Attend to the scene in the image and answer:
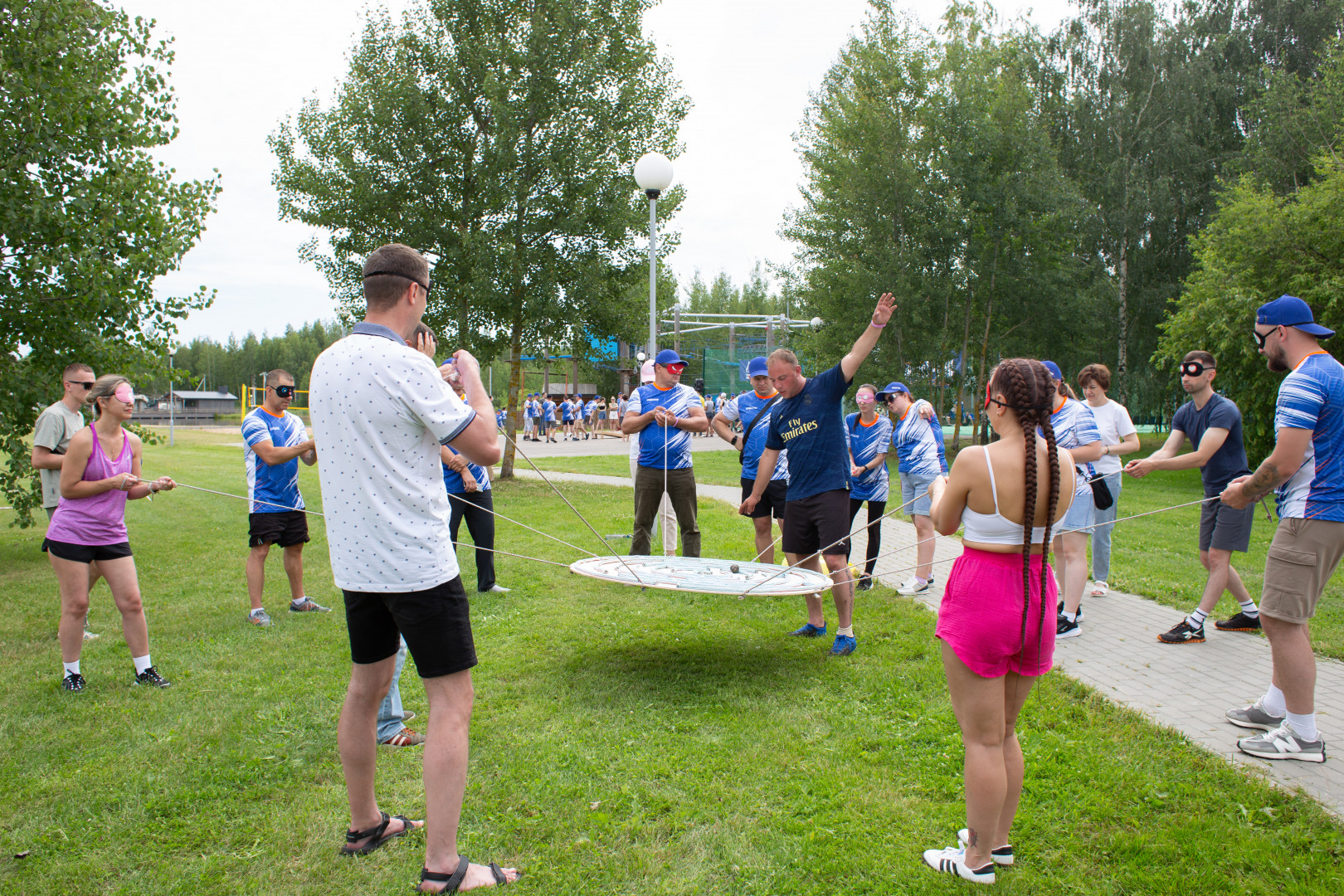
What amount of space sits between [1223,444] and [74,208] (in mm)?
10699

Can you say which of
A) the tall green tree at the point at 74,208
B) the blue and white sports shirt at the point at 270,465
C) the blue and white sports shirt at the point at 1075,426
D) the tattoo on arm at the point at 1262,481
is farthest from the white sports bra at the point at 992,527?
the tall green tree at the point at 74,208

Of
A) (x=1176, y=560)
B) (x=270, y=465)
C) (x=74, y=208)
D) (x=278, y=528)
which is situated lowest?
(x=1176, y=560)

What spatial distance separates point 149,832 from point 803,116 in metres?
25.3

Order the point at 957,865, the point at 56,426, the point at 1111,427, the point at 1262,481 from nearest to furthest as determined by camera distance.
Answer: the point at 957,865
the point at 1262,481
the point at 56,426
the point at 1111,427

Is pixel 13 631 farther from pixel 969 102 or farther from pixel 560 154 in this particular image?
pixel 969 102

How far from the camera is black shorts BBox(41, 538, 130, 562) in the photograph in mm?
4730

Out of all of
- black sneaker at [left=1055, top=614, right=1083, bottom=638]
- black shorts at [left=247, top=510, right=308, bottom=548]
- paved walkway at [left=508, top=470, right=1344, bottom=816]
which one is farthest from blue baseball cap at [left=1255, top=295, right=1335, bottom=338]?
black shorts at [left=247, top=510, right=308, bottom=548]

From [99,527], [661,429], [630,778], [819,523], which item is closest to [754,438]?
[661,429]

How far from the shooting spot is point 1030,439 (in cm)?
267

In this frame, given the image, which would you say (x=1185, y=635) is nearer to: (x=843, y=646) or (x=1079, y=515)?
(x=1079, y=515)

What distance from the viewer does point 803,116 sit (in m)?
24.8

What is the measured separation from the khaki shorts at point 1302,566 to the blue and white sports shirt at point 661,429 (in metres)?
4.57

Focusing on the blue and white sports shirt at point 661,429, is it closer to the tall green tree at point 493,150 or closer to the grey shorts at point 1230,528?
the grey shorts at point 1230,528

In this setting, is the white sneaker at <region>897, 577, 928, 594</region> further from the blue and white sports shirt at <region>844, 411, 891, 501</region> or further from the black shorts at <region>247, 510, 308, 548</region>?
the black shorts at <region>247, 510, 308, 548</region>
